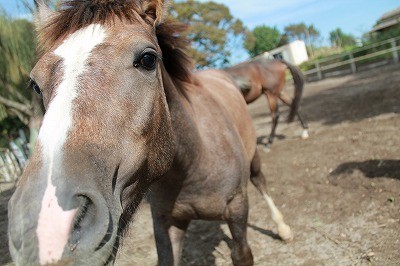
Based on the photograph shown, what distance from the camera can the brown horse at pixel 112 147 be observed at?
111 centimetres

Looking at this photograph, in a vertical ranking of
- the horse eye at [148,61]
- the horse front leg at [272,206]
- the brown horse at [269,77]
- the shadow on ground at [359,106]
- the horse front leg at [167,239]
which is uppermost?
the horse eye at [148,61]

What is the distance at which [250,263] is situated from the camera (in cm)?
276

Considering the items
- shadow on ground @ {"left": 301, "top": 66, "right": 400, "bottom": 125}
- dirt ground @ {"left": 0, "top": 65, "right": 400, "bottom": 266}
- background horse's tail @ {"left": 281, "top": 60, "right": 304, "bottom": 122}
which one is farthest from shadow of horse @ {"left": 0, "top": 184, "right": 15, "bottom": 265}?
shadow on ground @ {"left": 301, "top": 66, "right": 400, "bottom": 125}

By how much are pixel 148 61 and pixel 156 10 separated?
1.46 feet

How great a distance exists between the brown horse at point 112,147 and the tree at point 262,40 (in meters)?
34.5

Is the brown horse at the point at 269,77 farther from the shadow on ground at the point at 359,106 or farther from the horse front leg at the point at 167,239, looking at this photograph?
the horse front leg at the point at 167,239

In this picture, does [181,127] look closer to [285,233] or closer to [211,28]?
[285,233]

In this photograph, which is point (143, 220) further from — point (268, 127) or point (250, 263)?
point (268, 127)

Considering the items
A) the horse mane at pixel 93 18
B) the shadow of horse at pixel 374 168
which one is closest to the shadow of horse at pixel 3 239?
the horse mane at pixel 93 18

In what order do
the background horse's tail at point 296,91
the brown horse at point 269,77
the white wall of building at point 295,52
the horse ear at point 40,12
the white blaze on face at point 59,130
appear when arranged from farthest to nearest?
the white wall of building at point 295,52 → the brown horse at point 269,77 → the background horse's tail at point 296,91 → the horse ear at point 40,12 → the white blaze on face at point 59,130

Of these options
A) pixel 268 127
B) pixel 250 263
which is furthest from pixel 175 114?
pixel 268 127

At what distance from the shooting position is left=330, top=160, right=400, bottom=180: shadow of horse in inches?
173

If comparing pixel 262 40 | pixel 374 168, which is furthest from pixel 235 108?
pixel 262 40

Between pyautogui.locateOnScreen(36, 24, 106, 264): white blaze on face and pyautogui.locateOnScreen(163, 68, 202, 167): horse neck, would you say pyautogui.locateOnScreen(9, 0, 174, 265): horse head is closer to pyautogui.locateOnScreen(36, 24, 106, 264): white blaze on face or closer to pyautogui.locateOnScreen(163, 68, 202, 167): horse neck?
pyautogui.locateOnScreen(36, 24, 106, 264): white blaze on face
